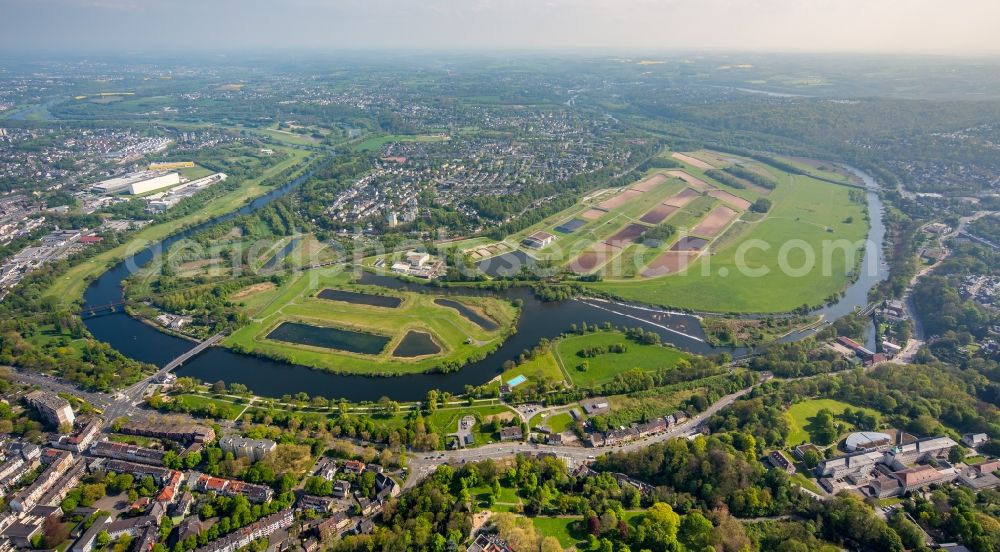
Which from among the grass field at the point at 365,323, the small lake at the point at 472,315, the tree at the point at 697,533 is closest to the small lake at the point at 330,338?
the grass field at the point at 365,323

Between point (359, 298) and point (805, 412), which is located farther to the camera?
point (359, 298)

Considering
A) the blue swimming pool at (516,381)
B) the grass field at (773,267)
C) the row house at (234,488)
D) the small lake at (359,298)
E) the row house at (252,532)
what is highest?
the grass field at (773,267)

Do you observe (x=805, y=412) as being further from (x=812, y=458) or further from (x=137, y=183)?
(x=137, y=183)

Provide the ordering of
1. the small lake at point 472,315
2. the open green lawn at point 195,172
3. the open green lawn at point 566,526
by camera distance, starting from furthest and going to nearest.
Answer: the open green lawn at point 195,172, the small lake at point 472,315, the open green lawn at point 566,526

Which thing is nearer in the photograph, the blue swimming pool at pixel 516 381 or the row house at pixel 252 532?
the row house at pixel 252 532

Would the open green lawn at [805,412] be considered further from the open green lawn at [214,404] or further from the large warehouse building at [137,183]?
the large warehouse building at [137,183]

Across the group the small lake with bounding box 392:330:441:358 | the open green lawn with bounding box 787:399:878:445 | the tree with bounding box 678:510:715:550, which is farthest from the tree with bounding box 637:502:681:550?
the small lake with bounding box 392:330:441:358

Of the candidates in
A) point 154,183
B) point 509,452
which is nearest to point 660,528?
point 509,452
